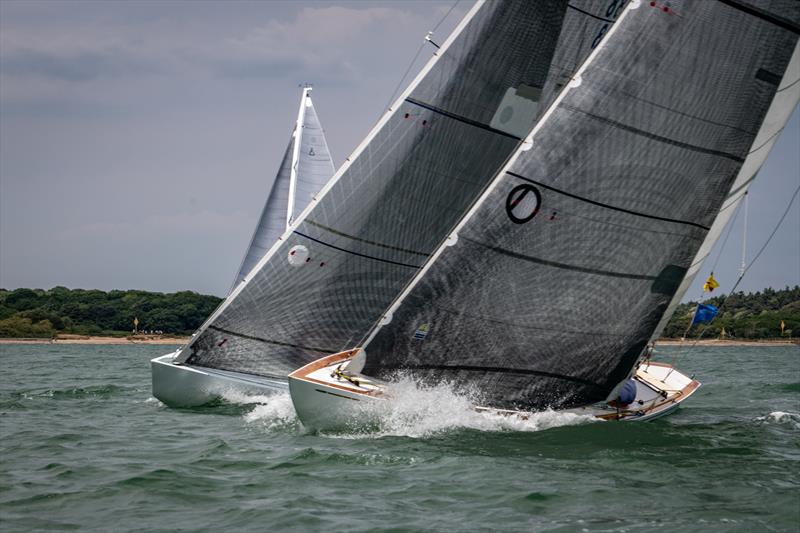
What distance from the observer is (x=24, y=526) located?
805 cm

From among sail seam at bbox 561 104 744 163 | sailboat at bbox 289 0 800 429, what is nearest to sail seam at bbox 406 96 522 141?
sailboat at bbox 289 0 800 429

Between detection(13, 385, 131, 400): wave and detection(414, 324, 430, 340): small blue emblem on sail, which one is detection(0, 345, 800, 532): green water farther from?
detection(13, 385, 131, 400): wave

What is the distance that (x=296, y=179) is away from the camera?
24547 millimetres

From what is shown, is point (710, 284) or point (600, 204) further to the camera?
point (710, 284)

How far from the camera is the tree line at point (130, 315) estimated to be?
268 ft

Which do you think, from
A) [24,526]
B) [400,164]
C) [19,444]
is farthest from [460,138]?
[24,526]

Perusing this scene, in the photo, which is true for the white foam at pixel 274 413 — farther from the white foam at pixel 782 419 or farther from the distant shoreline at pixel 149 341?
the distant shoreline at pixel 149 341

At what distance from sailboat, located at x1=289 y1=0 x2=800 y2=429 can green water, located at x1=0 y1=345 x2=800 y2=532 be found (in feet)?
2.20

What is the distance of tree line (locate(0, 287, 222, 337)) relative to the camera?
265ft

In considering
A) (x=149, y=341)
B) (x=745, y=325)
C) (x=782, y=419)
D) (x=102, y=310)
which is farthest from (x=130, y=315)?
(x=782, y=419)

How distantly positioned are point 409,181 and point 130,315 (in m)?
77.6

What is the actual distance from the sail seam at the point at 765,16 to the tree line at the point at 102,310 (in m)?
72.8

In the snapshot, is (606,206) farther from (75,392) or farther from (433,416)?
(75,392)

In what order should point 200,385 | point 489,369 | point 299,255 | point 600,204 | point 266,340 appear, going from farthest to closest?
point 266,340 → point 200,385 → point 299,255 → point 489,369 → point 600,204
